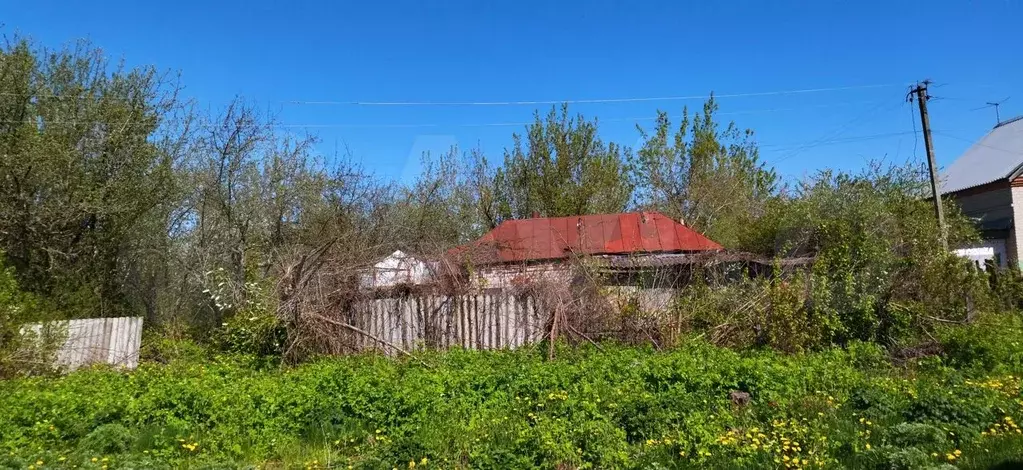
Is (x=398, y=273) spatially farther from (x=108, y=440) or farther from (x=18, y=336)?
(x=108, y=440)

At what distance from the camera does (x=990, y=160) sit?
26.1 meters

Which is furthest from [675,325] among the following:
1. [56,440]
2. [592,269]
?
[56,440]

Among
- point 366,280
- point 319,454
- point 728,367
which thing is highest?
point 366,280

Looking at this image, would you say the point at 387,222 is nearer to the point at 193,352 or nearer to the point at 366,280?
the point at 366,280

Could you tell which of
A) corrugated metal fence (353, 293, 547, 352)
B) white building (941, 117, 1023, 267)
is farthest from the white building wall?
corrugated metal fence (353, 293, 547, 352)

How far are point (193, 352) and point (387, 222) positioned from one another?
20.1 feet

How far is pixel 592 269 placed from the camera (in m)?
11.2

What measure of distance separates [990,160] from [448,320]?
26785 mm

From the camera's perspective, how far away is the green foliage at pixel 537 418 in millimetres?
5168

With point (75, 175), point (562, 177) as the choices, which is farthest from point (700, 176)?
point (75, 175)

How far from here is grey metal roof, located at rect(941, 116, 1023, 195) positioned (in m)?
24.1

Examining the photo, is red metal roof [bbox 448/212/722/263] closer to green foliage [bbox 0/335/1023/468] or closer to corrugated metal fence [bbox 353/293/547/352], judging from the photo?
corrugated metal fence [bbox 353/293/547/352]

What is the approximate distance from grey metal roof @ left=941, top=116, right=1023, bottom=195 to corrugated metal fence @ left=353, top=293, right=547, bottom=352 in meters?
21.9

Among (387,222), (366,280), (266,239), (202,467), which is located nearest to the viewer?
(202,467)
